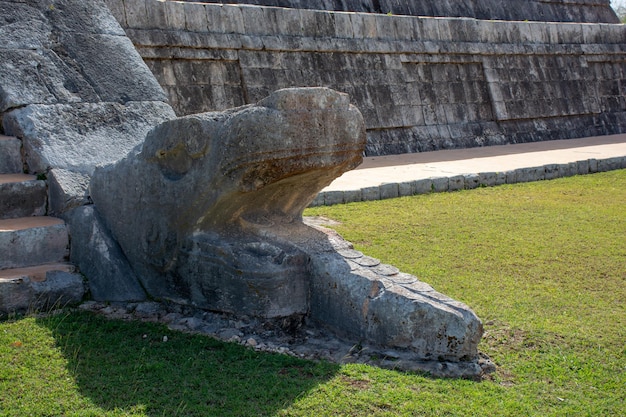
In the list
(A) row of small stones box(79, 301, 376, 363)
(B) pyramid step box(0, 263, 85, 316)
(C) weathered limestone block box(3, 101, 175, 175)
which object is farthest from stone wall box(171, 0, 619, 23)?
(A) row of small stones box(79, 301, 376, 363)

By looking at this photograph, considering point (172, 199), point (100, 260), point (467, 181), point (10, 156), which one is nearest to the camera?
point (172, 199)

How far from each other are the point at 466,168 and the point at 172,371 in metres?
7.45

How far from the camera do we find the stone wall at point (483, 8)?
15.7 metres

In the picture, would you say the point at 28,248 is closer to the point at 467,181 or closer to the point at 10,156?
the point at 10,156

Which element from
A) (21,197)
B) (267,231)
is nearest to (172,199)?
(267,231)

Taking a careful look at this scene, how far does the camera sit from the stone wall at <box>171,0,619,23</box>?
1566cm

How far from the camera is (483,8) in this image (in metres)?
18.7

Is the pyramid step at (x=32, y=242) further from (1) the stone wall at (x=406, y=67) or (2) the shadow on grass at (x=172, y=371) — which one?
(1) the stone wall at (x=406, y=67)

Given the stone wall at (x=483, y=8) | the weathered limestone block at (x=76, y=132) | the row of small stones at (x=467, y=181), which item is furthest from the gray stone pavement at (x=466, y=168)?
the stone wall at (x=483, y=8)

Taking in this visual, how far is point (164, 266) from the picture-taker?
4.18 meters

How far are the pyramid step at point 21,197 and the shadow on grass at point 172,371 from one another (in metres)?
1.08

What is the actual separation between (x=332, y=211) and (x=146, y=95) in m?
2.48

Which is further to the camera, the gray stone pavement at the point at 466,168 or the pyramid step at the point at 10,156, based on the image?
the gray stone pavement at the point at 466,168

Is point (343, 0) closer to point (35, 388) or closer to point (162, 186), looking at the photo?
point (162, 186)
